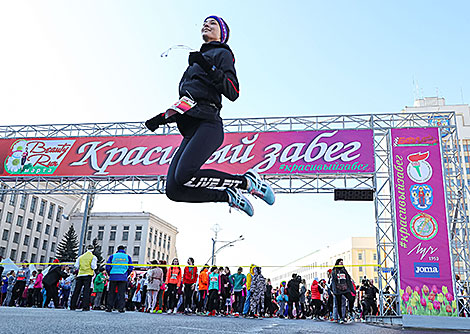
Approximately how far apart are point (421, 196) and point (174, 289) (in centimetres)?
794

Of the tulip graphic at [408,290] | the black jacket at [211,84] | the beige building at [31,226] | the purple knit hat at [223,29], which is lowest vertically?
the tulip graphic at [408,290]

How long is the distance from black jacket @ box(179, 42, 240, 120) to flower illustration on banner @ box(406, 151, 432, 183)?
1195 centimetres

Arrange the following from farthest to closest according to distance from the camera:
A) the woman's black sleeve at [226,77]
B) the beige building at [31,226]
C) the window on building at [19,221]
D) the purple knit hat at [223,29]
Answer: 1. the window on building at [19,221]
2. the beige building at [31,226]
3. the purple knit hat at [223,29]
4. the woman's black sleeve at [226,77]

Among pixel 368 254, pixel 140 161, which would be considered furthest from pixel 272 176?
pixel 368 254

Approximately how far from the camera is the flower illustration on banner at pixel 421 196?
1364 cm

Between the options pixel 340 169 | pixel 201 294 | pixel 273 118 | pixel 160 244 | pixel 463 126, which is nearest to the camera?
pixel 201 294

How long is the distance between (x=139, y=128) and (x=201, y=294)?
23.6ft

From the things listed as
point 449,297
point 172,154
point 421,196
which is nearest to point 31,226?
point 172,154

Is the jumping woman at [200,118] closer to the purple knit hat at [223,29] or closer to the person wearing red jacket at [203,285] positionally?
the purple knit hat at [223,29]

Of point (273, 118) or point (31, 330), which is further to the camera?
point (273, 118)

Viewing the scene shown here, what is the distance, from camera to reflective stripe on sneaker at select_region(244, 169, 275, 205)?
12.6 ft

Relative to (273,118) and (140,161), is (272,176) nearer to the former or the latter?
(273,118)

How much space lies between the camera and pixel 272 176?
1514 cm

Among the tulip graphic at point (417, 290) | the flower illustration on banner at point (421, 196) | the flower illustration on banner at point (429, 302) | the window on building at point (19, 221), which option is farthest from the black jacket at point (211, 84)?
the window on building at point (19, 221)
